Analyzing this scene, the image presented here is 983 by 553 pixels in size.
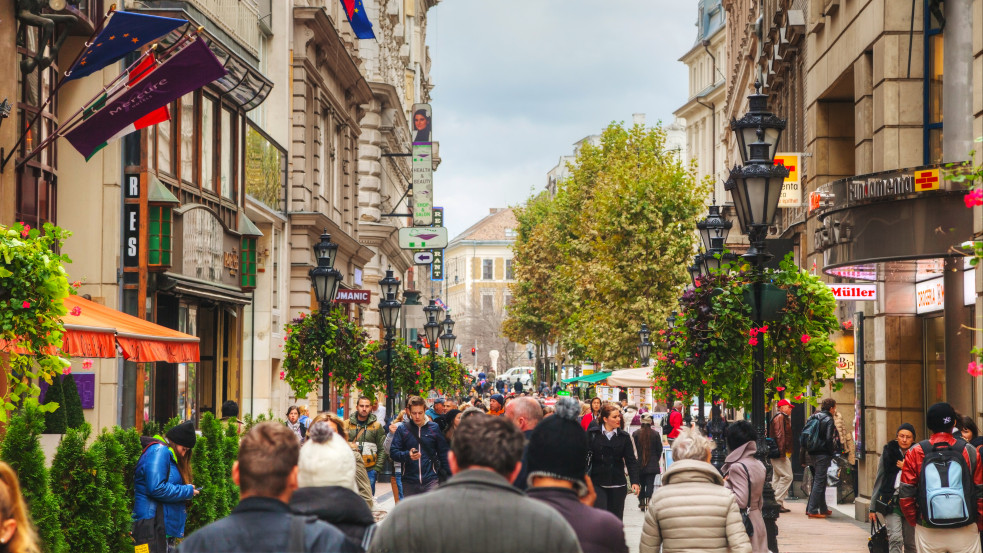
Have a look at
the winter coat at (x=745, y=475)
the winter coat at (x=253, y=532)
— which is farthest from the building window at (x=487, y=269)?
the winter coat at (x=253, y=532)

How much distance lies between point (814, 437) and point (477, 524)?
16948 mm

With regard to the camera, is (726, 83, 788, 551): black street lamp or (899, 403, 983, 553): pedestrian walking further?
(726, 83, 788, 551): black street lamp

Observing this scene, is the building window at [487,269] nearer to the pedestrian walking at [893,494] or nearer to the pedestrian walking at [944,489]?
the pedestrian walking at [893,494]

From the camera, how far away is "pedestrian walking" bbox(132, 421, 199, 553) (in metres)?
10.7

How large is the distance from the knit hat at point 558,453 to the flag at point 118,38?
1367cm

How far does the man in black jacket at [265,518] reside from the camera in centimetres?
478

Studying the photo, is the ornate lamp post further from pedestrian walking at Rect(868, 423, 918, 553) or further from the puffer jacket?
the puffer jacket

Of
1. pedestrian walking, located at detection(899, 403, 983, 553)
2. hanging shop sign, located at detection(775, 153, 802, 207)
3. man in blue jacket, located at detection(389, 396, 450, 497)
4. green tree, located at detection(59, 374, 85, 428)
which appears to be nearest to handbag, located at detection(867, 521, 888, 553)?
pedestrian walking, located at detection(899, 403, 983, 553)

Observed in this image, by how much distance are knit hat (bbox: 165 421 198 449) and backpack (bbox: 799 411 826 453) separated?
39.9 feet

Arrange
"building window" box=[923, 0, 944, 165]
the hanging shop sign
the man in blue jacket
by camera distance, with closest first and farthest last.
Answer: the man in blue jacket < "building window" box=[923, 0, 944, 165] < the hanging shop sign

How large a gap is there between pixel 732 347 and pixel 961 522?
5.74 metres

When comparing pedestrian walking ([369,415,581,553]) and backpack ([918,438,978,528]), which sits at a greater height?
pedestrian walking ([369,415,581,553])

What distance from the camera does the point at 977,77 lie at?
1341cm

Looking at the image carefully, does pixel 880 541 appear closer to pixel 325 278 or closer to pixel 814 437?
pixel 814 437
